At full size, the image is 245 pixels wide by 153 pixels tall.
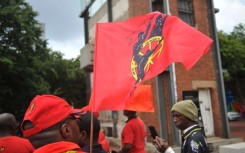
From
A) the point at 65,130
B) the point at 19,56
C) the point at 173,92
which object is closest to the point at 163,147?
the point at 65,130

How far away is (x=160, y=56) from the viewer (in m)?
3.42

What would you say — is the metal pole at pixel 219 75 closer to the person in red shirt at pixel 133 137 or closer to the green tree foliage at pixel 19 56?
the green tree foliage at pixel 19 56

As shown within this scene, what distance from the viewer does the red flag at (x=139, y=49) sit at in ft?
10.2

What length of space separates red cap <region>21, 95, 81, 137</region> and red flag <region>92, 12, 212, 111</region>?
963mm

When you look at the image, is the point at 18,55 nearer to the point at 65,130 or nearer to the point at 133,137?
the point at 133,137

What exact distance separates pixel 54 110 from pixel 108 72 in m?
Result: 1.21

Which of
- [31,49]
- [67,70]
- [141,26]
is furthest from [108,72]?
[67,70]

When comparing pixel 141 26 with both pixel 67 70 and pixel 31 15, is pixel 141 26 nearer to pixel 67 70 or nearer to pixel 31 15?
pixel 31 15

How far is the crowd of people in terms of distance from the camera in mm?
1942

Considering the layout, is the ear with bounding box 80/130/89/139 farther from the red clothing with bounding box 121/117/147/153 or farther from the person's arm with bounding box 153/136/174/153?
the red clothing with bounding box 121/117/147/153

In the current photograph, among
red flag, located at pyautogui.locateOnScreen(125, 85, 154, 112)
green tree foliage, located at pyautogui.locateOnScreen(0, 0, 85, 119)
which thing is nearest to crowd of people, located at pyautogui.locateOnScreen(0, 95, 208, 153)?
red flag, located at pyautogui.locateOnScreen(125, 85, 154, 112)

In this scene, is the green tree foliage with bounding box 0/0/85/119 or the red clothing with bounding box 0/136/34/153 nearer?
the red clothing with bounding box 0/136/34/153

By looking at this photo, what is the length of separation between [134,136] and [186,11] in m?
9.18

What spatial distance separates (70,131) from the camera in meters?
2.03
